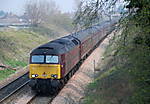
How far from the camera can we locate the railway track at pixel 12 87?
1577 cm

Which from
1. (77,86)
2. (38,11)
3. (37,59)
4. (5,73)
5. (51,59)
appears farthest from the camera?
(38,11)

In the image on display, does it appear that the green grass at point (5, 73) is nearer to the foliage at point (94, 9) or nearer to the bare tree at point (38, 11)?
the foliage at point (94, 9)

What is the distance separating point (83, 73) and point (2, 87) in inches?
265

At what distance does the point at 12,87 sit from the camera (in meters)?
17.8

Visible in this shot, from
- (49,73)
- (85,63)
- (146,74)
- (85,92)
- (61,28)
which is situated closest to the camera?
(146,74)

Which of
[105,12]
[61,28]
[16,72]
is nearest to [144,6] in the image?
[105,12]

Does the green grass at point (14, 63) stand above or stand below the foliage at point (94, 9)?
below

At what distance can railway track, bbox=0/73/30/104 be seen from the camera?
15773 mm

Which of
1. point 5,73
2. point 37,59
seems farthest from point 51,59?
point 5,73

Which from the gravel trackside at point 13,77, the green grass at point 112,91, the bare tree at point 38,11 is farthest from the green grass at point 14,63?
the bare tree at point 38,11

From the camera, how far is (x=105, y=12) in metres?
9.41

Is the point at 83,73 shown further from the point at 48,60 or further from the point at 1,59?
the point at 1,59

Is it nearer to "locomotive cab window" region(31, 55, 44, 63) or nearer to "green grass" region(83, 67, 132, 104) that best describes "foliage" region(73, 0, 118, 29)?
"green grass" region(83, 67, 132, 104)

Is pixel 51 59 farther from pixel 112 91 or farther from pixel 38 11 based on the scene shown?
pixel 38 11
